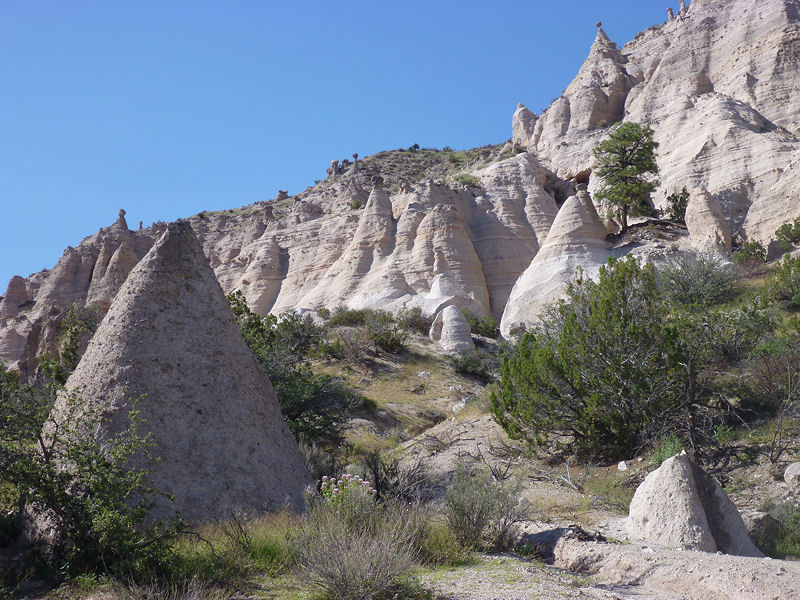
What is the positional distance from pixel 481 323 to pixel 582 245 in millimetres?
6464

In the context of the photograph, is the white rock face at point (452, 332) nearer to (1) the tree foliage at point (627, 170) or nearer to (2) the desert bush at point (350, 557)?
(1) the tree foliage at point (627, 170)

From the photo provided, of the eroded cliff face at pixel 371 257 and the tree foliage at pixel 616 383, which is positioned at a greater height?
the eroded cliff face at pixel 371 257

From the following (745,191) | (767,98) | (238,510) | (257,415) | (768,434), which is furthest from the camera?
(767,98)

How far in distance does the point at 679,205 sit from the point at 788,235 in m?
6.30

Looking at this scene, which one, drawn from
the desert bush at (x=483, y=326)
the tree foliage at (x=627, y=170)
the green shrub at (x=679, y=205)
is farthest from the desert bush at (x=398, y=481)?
the green shrub at (x=679, y=205)

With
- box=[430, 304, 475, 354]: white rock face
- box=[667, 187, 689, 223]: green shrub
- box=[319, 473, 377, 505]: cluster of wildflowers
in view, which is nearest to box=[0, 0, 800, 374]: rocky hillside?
box=[667, 187, 689, 223]: green shrub

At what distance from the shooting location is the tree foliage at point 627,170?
27984mm

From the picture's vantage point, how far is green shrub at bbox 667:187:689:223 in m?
27.7

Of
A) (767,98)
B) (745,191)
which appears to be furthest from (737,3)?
(745,191)

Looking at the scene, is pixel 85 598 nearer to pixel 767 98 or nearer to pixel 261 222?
pixel 767 98

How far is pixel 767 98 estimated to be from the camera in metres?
37.6

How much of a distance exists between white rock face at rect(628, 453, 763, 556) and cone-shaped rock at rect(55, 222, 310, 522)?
11.5ft

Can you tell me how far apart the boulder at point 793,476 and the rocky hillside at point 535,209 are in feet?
53.7

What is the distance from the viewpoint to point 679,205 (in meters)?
28.0
